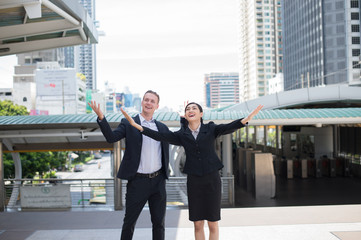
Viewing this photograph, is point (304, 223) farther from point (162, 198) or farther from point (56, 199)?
point (56, 199)

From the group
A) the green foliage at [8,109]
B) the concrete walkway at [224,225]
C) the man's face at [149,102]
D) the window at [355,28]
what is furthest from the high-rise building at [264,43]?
the man's face at [149,102]

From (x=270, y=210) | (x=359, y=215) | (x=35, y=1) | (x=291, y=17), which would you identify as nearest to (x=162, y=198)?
(x=270, y=210)

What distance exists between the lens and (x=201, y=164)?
3.93 meters

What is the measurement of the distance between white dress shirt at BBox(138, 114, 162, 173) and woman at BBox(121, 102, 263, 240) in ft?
0.85

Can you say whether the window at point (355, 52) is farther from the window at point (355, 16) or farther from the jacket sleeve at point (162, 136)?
the jacket sleeve at point (162, 136)

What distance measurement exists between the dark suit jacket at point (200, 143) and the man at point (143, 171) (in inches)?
10.6

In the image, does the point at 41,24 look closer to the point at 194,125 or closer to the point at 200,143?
the point at 194,125

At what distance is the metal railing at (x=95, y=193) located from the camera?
8.08 meters

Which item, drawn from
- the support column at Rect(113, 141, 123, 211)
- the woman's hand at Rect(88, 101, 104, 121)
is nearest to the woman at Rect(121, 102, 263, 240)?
the woman's hand at Rect(88, 101, 104, 121)

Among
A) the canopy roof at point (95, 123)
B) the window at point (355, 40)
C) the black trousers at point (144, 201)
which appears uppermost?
the window at point (355, 40)

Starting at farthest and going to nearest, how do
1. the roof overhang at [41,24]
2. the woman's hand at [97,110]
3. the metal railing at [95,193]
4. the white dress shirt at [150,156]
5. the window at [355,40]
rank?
the window at [355,40], the metal railing at [95,193], the roof overhang at [41,24], the white dress shirt at [150,156], the woman's hand at [97,110]

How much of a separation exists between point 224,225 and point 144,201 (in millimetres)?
2412

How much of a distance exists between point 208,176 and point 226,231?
214 centimetres

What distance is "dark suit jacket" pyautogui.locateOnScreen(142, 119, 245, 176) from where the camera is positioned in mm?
3914
